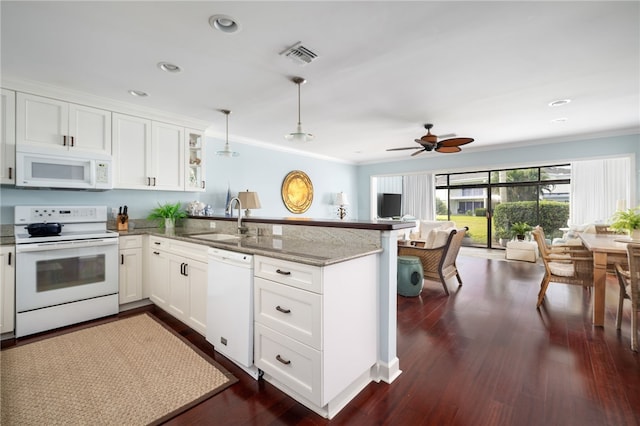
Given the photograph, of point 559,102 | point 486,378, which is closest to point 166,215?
point 486,378

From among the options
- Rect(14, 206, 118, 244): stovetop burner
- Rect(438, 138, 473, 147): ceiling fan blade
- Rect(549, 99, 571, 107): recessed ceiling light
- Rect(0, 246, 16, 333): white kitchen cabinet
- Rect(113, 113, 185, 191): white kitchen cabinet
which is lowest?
Rect(0, 246, 16, 333): white kitchen cabinet

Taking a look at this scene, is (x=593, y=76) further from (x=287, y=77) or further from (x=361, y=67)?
(x=287, y=77)

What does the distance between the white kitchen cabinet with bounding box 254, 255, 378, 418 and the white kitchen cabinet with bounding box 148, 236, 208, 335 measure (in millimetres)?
800

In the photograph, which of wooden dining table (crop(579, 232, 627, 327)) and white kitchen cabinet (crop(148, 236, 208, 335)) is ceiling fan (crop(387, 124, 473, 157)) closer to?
wooden dining table (crop(579, 232, 627, 327))

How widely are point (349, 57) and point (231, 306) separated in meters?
2.17

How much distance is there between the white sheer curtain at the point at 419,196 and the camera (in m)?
8.52

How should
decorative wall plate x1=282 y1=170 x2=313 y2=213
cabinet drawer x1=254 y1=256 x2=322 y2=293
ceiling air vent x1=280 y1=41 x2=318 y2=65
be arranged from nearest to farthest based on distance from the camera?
cabinet drawer x1=254 y1=256 x2=322 y2=293
ceiling air vent x1=280 y1=41 x2=318 y2=65
decorative wall plate x1=282 y1=170 x2=313 y2=213

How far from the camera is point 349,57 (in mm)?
2291

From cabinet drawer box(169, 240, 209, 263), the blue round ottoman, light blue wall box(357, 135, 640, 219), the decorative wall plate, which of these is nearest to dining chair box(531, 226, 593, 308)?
the blue round ottoman

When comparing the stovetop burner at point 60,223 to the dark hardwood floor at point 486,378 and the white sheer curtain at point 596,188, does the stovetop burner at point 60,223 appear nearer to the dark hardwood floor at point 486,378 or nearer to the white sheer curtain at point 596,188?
the dark hardwood floor at point 486,378

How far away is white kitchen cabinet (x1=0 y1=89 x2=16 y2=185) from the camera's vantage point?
2.60m

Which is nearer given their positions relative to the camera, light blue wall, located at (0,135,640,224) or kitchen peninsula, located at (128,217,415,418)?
kitchen peninsula, located at (128,217,415,418)

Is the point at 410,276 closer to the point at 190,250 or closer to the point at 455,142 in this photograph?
the point at 455,142

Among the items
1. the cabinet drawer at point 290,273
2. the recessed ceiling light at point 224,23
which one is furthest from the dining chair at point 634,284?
the recessed ceiling light at point 224,23
